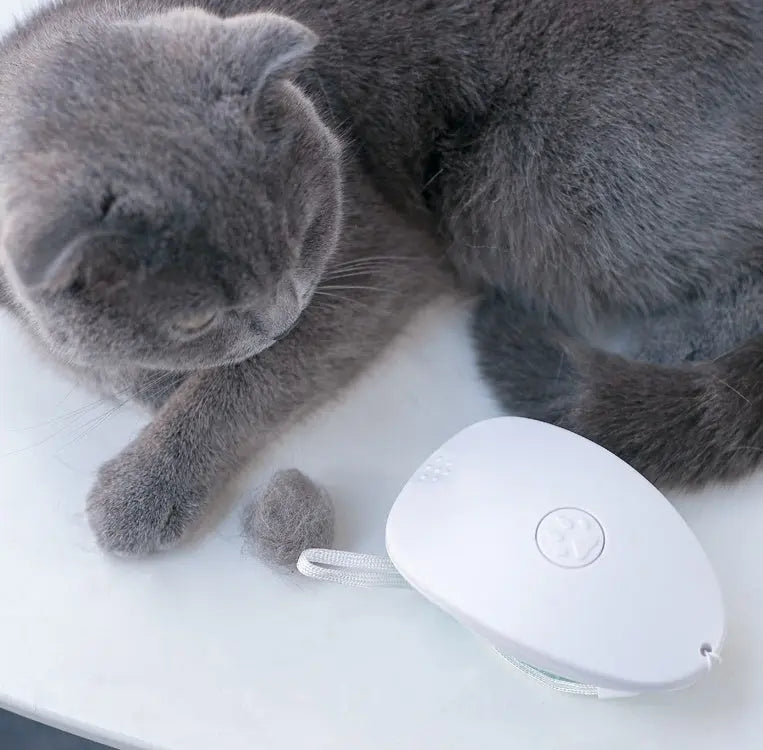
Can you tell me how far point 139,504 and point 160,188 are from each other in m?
0.35

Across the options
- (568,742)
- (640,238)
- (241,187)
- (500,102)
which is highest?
(241,187)

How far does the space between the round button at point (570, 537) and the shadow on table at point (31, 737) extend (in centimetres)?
77

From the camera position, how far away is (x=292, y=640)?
31.5 inches

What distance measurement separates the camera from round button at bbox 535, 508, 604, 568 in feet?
2.38

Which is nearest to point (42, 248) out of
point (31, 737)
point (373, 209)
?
point (373, 209)

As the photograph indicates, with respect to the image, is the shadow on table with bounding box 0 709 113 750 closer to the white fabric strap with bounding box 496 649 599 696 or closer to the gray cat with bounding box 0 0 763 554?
the gray cat with bounding box 0 0 763 554

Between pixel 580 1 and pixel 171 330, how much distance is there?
0.59 metres

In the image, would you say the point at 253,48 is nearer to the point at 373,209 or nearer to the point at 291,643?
the point at 373,209

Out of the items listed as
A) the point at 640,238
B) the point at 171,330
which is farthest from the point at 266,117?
the point at 640,238

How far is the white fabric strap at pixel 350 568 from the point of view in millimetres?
812

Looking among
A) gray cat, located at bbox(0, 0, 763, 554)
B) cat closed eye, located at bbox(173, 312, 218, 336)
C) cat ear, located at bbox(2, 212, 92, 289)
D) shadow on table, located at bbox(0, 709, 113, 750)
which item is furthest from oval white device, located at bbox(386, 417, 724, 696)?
shadow on table, located at bbox(0, 709, 113, 750)

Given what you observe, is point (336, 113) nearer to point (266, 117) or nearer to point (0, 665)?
point (266, 117)

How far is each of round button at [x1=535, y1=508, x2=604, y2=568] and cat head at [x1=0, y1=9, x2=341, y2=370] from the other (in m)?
0.32

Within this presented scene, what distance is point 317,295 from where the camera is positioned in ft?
→ 3.33
